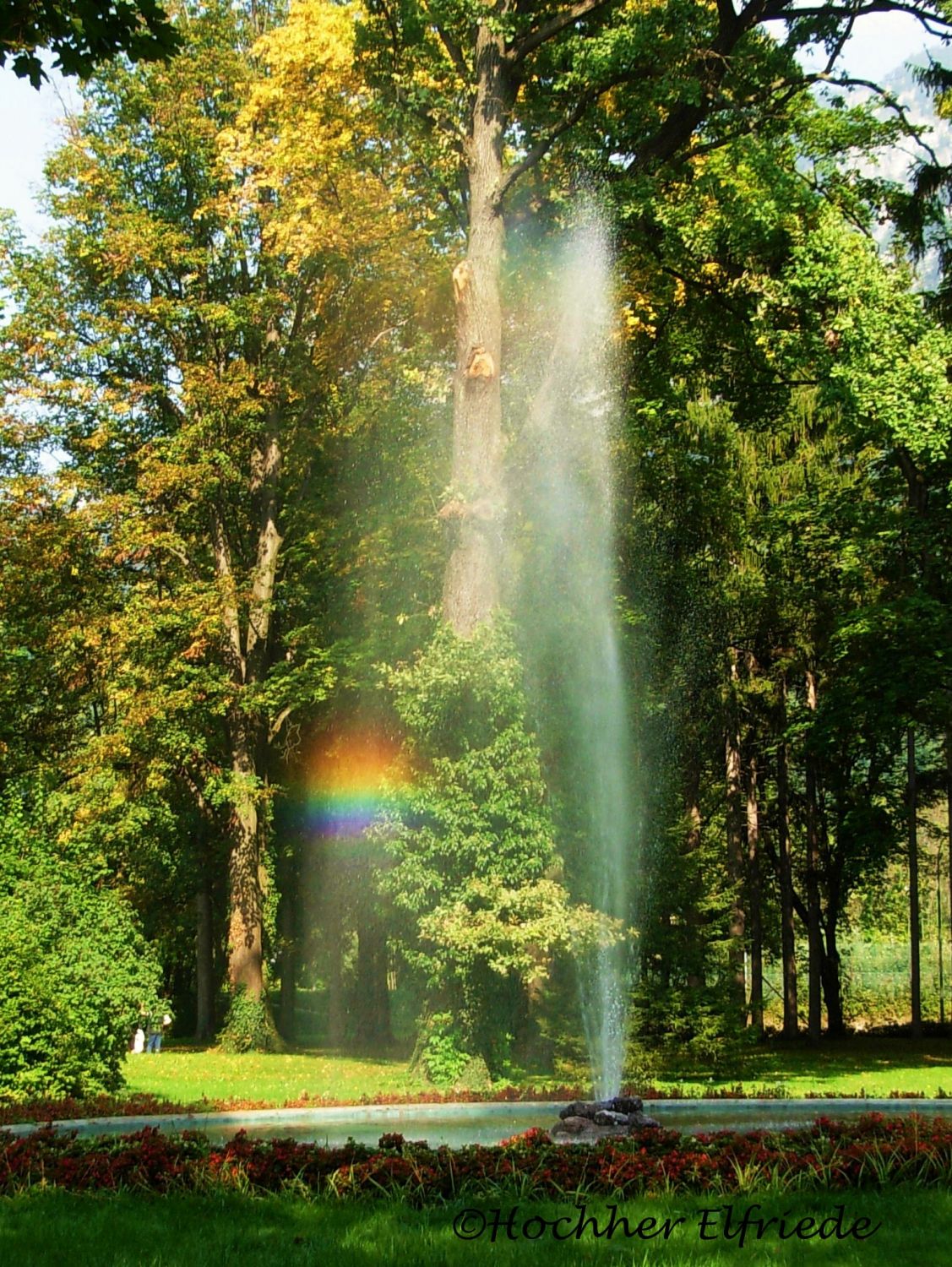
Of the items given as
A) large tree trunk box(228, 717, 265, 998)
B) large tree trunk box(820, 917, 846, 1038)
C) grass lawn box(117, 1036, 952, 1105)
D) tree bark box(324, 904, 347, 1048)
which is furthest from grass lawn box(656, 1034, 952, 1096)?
large tree trunk box(228, 717, 265, 998)

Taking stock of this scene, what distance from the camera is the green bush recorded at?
1242cm

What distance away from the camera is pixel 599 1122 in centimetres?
868

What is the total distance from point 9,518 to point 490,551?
1050 centimetres

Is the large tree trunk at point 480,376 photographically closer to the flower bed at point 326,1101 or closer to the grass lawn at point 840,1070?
the flower bed at point 326,1101

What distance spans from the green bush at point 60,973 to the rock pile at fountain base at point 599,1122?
5.72 meters

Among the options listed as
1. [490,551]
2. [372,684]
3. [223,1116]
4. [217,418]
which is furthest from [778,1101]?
[217,418]

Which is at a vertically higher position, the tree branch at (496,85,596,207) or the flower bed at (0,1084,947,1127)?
the tree branch at (496,85,596,207)

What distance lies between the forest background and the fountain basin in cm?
272

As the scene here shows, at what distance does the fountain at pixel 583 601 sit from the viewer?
17.2 m

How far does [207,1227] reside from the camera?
239 inches

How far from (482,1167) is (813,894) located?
25.5 metres

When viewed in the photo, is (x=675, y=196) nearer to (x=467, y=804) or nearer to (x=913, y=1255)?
(x=467, y=804)

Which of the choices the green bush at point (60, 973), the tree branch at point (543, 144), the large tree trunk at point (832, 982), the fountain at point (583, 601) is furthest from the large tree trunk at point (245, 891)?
the large tree trunk at point (832, 982)

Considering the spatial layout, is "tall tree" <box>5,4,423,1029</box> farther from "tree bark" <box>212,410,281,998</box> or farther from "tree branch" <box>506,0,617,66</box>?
"tree branch" <box>506,0,617,66</box>
